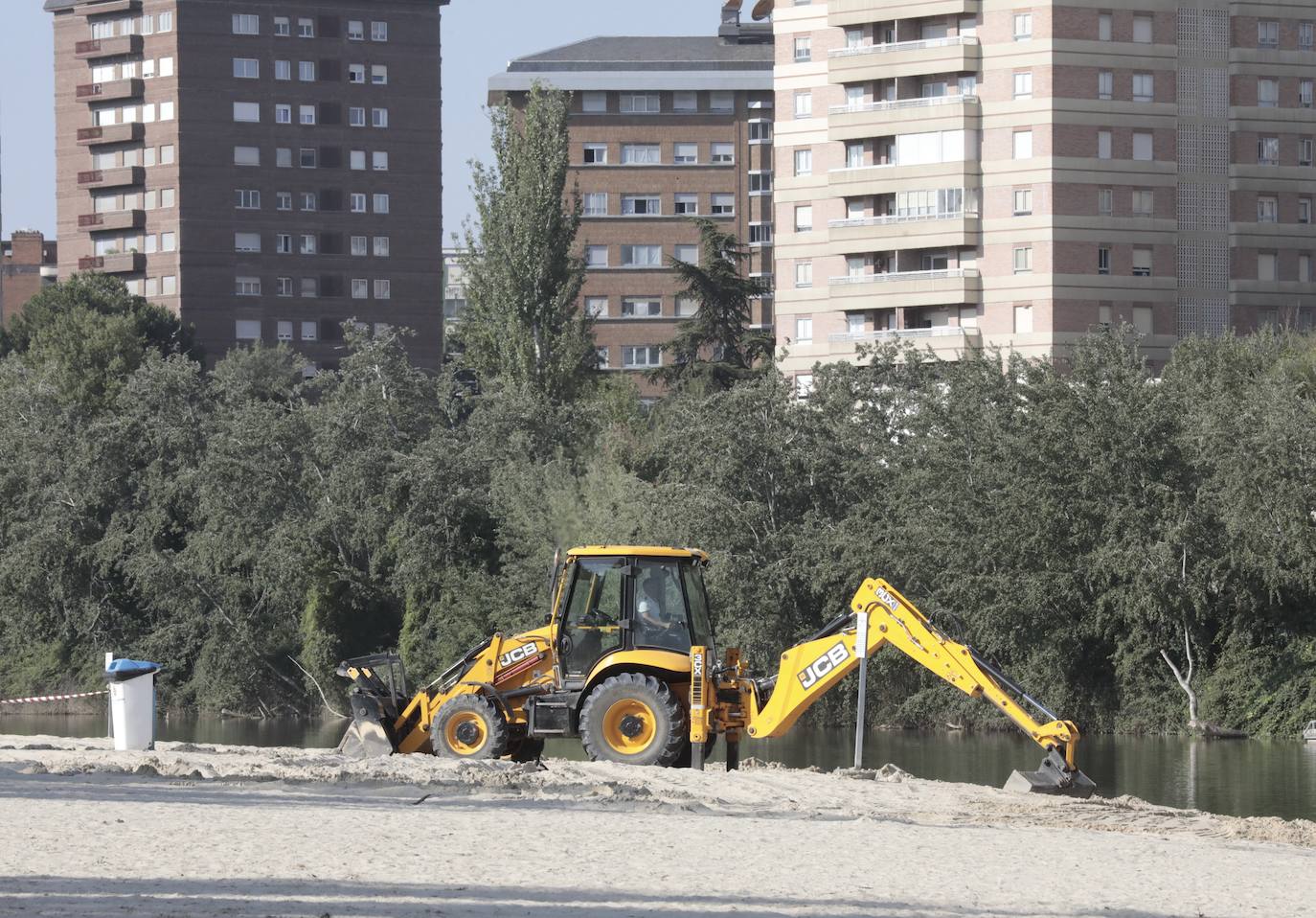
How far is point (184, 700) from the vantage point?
58.3 m

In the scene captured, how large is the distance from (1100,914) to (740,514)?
3636 cm

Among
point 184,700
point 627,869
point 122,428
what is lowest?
point 184,700

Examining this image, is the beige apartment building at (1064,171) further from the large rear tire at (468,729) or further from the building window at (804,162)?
the large rear tire at (468,729)

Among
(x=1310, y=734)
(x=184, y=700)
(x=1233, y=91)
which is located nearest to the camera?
(x=1310, y=734)

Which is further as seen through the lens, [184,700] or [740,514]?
[184,700]

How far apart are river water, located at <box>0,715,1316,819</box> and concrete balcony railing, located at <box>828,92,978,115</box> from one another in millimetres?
33767

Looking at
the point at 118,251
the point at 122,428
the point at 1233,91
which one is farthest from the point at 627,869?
the point at 118,251

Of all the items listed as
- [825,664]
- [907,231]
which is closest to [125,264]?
[907,231]

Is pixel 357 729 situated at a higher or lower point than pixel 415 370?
lower

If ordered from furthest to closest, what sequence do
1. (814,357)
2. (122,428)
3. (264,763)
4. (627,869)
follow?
(814,357)
(122,428)
(264,763)
(627,869)

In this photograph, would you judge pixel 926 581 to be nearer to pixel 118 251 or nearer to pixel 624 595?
pixel 624 595

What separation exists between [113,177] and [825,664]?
9682 centimetres

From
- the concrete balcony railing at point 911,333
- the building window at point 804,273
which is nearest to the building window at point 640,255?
the building window at point 804,273

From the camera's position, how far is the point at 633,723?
24.8 m
